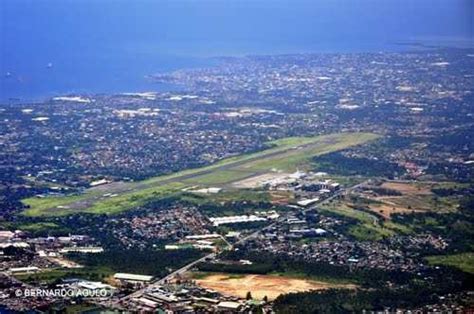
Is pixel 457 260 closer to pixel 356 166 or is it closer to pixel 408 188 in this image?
pixel 408 188

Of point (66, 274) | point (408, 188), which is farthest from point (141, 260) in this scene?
point (408, 188)

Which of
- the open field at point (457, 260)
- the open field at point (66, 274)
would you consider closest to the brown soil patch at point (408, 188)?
the open field at point (457, 260)

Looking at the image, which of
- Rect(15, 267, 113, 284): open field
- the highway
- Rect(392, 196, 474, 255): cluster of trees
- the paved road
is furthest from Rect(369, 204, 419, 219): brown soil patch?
Rect(15, 267, 113, 284): open field

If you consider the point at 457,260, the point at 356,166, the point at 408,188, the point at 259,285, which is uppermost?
the point at 356,166

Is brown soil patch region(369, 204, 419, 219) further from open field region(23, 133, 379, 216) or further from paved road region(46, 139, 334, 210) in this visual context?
paved road region(46, 139, 334, 210)

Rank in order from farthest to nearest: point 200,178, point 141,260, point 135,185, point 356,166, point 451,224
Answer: point 356,166 < point 200,178 < point 135,185 < point 451,224 < point 141,260

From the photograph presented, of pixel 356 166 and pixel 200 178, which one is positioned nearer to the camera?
pixel 200 178
